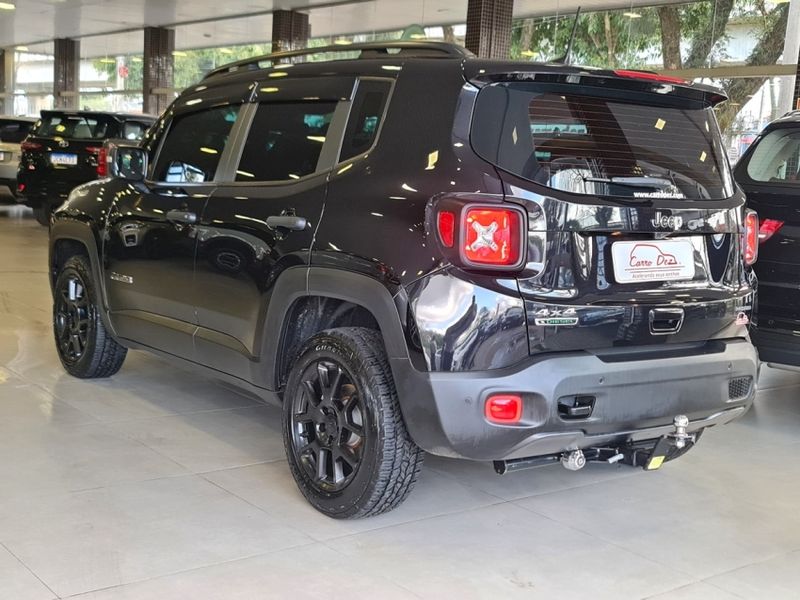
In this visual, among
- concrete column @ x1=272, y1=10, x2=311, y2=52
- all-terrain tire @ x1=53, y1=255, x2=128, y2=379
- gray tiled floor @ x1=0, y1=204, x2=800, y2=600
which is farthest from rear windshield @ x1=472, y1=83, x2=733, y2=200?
concrete column @ x1=272, y1=10, x2=311, y2=52

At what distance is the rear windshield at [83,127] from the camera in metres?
12.5

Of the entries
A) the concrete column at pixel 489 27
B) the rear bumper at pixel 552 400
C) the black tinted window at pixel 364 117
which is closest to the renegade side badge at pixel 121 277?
the black tinted window at pixel 364 117

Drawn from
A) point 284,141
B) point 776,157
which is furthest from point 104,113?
point 776,157

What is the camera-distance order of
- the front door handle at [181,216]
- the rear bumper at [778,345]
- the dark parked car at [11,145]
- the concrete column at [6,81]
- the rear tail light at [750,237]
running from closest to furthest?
1. the rear tail light at [750,237]
2. the front door handle at [181,216]
3. the rear bumper at [778,345]
4. the dark parked car at [11,145]
5. the concrete column at [6,81]

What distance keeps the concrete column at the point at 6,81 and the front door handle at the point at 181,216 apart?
3412 cm

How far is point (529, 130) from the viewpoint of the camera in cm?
304

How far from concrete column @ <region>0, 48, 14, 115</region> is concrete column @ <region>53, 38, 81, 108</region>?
17.7 feet

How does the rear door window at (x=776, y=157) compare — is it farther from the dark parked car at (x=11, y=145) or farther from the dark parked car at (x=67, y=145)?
the dark parked car at (x=11, y=145)

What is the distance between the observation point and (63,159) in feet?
40.9

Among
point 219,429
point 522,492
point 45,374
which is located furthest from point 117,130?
point 522,492

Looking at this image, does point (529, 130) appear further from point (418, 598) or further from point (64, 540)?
point (64, 540)

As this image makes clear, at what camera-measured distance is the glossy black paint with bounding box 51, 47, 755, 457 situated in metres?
2.94

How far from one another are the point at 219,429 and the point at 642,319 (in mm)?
2228

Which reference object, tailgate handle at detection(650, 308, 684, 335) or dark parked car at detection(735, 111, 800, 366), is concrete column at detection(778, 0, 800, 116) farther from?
tailgate handle at detection(650, 308, 684, 335)
